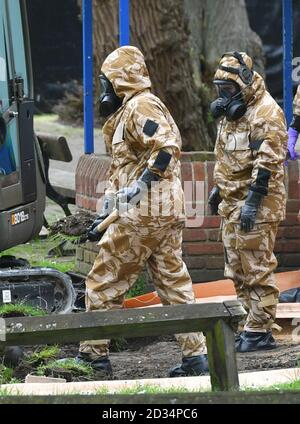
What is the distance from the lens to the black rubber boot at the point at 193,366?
707 centimetres

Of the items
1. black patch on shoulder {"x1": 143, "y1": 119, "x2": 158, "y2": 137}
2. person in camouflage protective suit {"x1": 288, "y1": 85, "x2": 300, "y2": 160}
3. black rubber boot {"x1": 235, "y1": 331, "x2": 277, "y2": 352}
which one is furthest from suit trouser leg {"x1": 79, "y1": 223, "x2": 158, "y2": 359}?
person in camouflage protective suit {"x1": 288, "y1": 85, "x2": 300, "y2": 160}

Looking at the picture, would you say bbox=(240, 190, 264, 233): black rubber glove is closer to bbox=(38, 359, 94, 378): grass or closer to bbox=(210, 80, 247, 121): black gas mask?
bbox=(210, 80, 247, 121): black gas mask

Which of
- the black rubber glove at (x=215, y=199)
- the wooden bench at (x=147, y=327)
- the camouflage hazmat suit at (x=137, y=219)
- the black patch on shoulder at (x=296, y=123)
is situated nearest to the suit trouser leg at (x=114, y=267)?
the camouflage hazmat suit at (x=137, y=219)

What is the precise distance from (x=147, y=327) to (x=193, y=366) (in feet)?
6.63

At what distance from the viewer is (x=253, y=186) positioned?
763 cm

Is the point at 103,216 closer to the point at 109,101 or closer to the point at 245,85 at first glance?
the point at 109,101

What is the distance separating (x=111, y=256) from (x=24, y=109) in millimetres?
2318

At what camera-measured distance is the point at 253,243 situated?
7.84 m

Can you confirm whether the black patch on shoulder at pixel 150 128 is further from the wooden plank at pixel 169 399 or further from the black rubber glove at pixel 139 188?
the wooden plank at pixel 169 399

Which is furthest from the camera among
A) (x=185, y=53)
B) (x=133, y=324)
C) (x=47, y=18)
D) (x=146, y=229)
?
(x=47, y=18)
